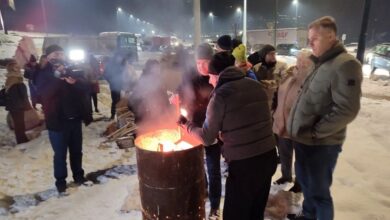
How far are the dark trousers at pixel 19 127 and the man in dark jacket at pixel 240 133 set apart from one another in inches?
215

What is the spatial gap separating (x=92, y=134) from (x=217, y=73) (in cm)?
555

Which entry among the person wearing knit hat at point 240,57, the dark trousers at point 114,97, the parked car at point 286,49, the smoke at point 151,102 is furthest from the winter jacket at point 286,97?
the parked car at point 286,49

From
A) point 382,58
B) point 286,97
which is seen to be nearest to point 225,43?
point 286,97

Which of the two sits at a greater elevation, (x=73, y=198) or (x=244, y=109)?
(x=244, y=109)

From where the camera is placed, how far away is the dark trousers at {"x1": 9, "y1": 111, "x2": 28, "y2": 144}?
6.80m

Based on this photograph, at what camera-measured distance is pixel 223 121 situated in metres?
2.60

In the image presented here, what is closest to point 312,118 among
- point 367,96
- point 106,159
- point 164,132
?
point 164,132

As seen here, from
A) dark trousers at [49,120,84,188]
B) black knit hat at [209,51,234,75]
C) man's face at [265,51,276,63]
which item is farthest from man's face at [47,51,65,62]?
man's face at [265,51,276,63]

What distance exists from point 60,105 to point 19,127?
2.97m

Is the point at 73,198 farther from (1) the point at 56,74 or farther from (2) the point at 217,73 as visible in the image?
(2) the point at 217,73

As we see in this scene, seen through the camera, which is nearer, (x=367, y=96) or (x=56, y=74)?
(x=56, y=74)

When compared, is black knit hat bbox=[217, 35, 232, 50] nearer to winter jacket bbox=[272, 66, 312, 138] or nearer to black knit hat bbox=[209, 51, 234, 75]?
winter jacket bbox=[272, 66, 312, 138]

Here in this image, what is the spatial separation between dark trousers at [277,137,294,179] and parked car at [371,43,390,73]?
14.6 m

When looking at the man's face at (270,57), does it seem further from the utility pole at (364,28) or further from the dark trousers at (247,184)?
the utility pole at (364,28)
